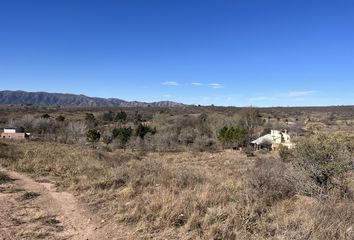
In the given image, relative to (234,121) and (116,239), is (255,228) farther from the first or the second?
(234,121)

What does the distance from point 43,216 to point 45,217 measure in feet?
0.23

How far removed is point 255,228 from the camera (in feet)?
18.6

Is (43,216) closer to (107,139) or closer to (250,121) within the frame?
(107,139)

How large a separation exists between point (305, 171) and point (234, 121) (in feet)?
195

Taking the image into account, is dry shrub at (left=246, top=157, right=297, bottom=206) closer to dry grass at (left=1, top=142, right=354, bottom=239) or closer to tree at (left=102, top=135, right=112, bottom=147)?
dry grass at (left=1, top=142, right=354, bottom=239)

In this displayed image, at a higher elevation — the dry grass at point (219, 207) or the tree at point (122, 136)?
the dry grass at point (219, 207)

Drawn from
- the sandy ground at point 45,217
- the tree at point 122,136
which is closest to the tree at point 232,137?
the tree at point 122,136

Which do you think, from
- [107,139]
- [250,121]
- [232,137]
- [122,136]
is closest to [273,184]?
[122,136]

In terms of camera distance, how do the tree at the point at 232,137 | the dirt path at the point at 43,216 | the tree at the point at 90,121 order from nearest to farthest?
the dirt path at the point at 43,216, the tree at the point at 232,137, the tree at the point at 90,121

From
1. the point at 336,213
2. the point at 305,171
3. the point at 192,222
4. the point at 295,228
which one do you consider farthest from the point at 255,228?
the point at 305,171

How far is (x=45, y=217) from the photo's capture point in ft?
21.7

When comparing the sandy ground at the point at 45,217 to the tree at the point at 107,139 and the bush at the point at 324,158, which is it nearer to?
the bush at the point at 324,158

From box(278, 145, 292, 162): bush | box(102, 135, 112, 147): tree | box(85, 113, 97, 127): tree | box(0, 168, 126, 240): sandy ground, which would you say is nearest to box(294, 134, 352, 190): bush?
box(278, 145, 292, 162): bush

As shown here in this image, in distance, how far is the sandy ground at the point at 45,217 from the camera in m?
5.71
